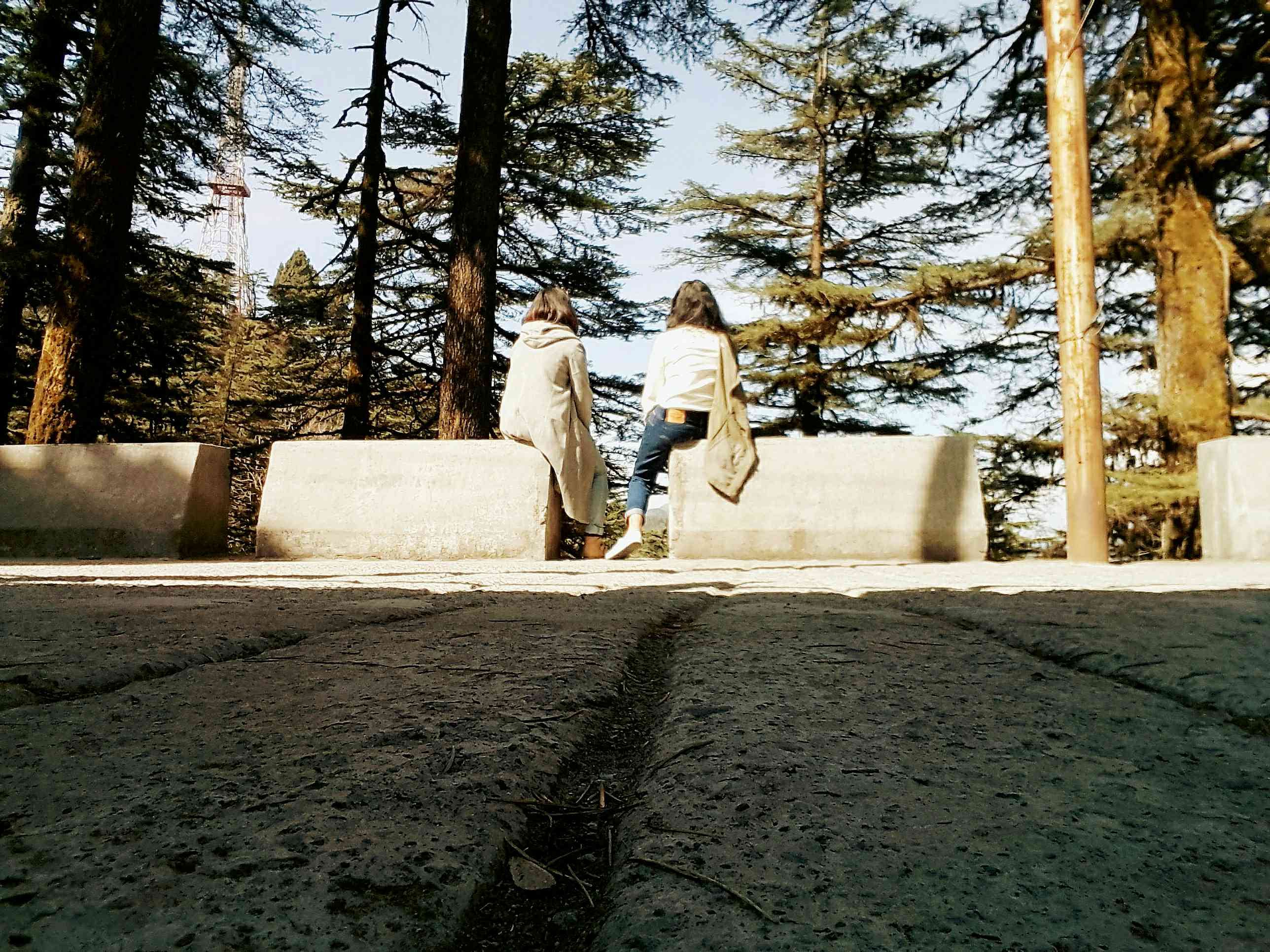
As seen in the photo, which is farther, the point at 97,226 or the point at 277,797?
the point at 97,226

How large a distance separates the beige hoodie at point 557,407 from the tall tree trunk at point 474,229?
2053 millimetres

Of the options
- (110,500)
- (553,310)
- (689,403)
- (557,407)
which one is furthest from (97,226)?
(689,403)

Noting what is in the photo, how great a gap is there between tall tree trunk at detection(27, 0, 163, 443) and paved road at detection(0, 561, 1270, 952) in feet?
20.7

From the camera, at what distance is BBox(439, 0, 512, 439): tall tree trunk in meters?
7.90

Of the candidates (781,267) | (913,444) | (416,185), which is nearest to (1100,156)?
(913,444)

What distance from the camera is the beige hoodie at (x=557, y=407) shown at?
5539 millimetres

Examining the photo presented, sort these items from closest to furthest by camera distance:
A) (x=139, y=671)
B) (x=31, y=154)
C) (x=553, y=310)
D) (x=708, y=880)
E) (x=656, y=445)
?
(x=708, y=880), (x=139, y=671), (x=656, y=445), (x=553, y=310), (x=31, y=154)

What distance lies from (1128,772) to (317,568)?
4211 mm

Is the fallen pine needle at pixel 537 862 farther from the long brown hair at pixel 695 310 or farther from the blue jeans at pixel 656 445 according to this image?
the long brown hair at pixel 695 310

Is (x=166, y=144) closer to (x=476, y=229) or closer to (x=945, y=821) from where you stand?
(x=476, y=229)

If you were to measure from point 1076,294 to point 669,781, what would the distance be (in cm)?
627

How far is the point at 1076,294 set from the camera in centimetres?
595

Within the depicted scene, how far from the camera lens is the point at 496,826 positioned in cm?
75

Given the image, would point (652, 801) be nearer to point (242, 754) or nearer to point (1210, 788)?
point (242, 754)
